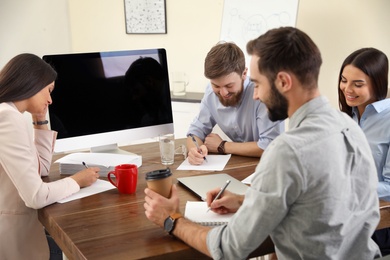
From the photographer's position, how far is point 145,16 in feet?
14.4

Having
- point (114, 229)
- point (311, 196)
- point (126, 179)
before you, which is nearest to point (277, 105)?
point (311, 196)

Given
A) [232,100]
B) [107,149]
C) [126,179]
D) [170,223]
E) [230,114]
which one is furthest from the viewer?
[230,114]

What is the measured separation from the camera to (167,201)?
4.83 ft

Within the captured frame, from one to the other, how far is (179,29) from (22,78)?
8.72 ft

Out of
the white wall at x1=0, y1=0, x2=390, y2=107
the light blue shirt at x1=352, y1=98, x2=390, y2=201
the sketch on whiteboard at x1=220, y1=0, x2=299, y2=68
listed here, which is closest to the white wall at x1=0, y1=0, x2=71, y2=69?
the white wall at x1=0, y1=0, x2=390, y2=107

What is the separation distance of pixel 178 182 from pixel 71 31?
11.3 ft

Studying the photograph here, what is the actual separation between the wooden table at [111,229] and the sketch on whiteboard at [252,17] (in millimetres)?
1952

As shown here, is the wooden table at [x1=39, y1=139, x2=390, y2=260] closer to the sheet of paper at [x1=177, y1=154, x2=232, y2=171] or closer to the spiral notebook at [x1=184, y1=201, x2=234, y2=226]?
the spiral notebook at [x1=184, y1=201, x2=234, y2=226]

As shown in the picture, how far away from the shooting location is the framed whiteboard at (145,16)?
4305 mm

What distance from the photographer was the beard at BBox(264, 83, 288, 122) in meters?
1.23

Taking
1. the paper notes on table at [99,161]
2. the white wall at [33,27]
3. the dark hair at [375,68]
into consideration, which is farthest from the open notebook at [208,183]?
the white wall at [33,27]

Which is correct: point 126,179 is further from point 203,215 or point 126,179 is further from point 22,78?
point 22,78

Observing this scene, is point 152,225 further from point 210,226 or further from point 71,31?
point 71,31

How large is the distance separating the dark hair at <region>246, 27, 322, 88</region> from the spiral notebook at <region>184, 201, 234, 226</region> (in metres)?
0.48
